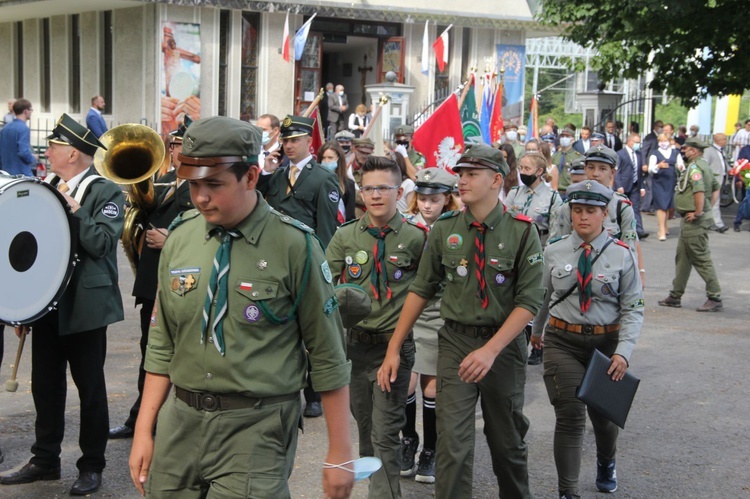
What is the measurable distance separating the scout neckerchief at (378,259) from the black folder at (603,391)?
1.24 meters

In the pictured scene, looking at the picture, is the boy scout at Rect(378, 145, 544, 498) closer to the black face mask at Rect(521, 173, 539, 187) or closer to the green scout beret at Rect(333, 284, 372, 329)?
the green scout beret at Rect(333, 284, 372, 329)

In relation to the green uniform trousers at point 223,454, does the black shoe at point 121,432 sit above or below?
below

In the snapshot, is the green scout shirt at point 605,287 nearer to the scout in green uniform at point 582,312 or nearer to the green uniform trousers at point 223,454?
the scout in green uniform at point 582,312

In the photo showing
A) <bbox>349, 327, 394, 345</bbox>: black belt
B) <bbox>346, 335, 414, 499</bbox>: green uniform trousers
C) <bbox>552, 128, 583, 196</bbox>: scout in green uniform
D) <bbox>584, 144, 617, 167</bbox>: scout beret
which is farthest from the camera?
<bbox>552, 128, 583, 196</bbox>: scout in green uniform

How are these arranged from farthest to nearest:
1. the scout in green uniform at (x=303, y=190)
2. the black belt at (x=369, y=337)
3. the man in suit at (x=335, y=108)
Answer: the man in suit at (x=335, y=108)
the scout in green uniform at (x=303, y=190)
the black belt at (x=369, y=337)

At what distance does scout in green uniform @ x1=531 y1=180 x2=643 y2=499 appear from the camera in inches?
237

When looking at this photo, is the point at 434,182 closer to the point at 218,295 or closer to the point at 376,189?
the point at 376,189

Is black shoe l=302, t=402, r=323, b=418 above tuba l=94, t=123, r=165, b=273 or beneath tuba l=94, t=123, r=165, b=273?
beneath

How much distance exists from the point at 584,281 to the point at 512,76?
27.9 m

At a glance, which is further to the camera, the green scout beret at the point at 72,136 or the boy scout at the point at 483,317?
the green scout beret at the point at 72,136

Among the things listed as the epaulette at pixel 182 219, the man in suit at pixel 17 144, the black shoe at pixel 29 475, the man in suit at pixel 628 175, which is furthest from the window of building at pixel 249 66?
the epaulette at pixel 182 219

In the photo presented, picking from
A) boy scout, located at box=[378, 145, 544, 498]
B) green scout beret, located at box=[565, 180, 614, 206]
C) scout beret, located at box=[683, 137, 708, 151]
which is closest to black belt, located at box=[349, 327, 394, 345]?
boy scout, located at box=[378, 145, 544, 498]

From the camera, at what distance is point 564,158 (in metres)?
18.1

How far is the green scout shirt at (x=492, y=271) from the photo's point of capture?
214 inches
